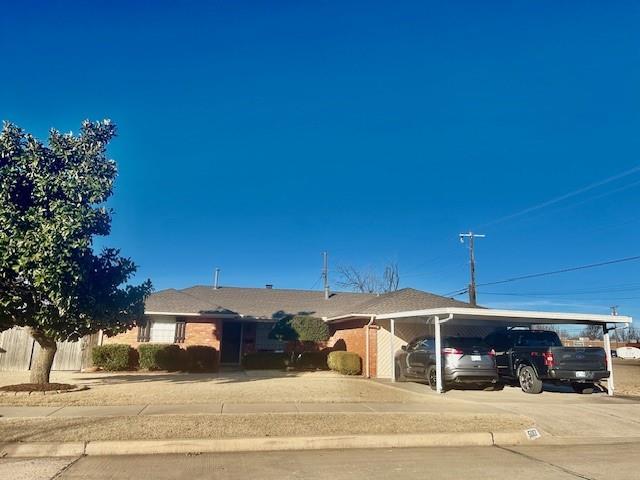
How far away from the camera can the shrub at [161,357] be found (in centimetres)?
1933

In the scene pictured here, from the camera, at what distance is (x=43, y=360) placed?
13.2 meters

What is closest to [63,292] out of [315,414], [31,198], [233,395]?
[31,198]

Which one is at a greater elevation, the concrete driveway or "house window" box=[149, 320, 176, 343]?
"house window" box=[149, 320, 176, 343]

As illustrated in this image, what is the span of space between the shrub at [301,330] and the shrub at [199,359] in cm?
297

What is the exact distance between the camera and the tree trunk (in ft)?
42.9

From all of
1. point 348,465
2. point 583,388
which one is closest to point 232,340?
point 583,388

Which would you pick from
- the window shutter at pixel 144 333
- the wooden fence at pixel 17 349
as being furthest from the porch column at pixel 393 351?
the wooden fence at pixel 17 349

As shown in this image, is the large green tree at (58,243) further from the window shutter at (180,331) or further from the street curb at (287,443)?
the window shutter at (180,331)

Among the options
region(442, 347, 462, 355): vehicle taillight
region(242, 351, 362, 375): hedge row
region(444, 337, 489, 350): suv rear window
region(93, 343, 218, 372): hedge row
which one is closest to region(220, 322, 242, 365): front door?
region(242, 351, 362, 375): hedge row

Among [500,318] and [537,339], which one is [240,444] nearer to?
[500,318]

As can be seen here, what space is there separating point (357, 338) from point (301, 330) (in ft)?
7.75

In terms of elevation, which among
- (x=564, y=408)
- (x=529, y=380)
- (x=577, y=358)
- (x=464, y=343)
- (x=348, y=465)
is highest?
(x=464, y=343)

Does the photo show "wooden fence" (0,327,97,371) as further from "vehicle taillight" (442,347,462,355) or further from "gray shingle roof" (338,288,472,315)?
"vehicle taillight" (442,347,462,355)

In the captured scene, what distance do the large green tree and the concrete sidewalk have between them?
2.47 meters
